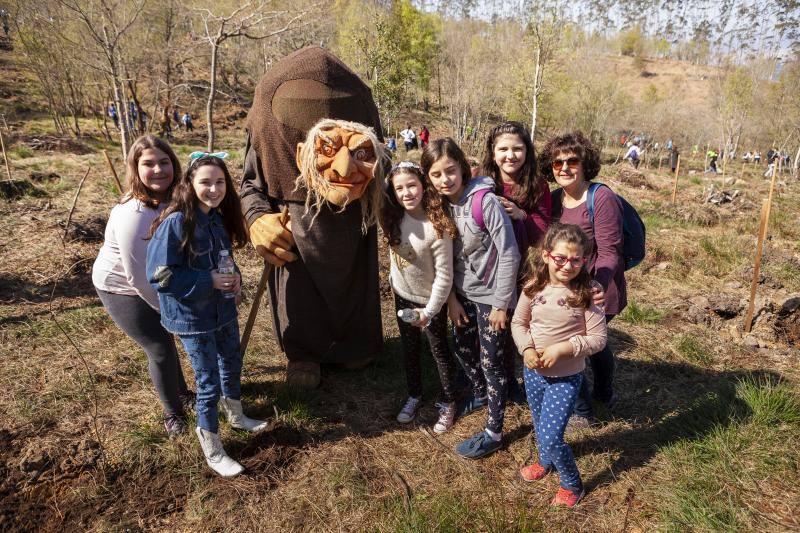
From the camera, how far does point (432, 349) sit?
2639 mm

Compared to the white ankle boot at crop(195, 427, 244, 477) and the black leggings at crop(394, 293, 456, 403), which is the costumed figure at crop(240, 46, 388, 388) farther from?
the white ankle boot at crop(195, 427, 244, 477)

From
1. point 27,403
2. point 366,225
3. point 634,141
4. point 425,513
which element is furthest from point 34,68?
point 634,141

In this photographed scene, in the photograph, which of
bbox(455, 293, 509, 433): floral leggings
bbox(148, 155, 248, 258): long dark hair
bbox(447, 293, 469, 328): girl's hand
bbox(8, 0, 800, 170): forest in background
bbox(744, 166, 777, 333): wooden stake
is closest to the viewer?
bbox(148, 155, 248, 258): long dark hair

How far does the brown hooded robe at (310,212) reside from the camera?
2.57 metres

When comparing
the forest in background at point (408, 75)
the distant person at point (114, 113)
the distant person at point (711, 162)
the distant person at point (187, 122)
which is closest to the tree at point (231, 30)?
the forest in background at point (408, 75)

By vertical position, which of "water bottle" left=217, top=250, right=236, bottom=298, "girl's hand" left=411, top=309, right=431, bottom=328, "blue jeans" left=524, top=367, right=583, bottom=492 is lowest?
"blue jeans" left=524, top=367, right=583, bottom=492

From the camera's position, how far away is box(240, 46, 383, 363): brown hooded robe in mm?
2574

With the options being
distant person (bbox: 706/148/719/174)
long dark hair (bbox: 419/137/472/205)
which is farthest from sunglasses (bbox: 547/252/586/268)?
distant person (bbox: 706/148/719/174)

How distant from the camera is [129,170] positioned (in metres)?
2.19

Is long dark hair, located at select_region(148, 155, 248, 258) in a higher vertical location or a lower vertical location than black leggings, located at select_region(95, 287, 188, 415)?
higher

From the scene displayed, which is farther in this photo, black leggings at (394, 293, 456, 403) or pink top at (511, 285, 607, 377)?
black leggings at (394, 293, 456, 403)

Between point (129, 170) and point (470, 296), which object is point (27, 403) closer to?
point (129, 170)

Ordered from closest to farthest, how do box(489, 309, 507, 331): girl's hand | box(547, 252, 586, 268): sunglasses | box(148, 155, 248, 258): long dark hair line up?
1. box(547, 252, 586, 268): sunglasses
2. box(148, 155, 248, 258): long dark hair
3. box(489, 309, 507, 331): girl's hand

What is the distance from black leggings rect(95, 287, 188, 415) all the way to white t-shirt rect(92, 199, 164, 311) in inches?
1.9
